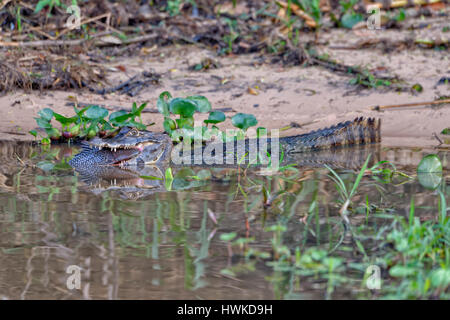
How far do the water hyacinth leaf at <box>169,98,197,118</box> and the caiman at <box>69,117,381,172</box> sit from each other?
0.26 metres

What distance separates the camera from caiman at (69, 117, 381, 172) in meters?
4.94

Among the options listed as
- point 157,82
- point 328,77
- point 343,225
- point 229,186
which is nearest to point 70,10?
point 157,82

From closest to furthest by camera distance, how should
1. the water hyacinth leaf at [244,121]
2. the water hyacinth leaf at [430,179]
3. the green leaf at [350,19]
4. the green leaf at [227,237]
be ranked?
the green leaf at [227,237] < the water hyacinth leaf at [430,179] < the water hyacinth leaf at [244,121] < the green leaf at [350,19]

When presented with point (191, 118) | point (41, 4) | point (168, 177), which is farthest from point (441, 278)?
point (41, 4)

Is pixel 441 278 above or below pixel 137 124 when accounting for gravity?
below

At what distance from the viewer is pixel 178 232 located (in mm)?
2932

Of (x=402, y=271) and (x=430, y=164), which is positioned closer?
(x=402, y=271)

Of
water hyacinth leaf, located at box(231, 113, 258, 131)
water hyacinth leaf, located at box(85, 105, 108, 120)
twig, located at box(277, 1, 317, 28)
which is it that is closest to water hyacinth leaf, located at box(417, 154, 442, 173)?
water hyacinth leaf, located at box(231, 113, 258, 131)

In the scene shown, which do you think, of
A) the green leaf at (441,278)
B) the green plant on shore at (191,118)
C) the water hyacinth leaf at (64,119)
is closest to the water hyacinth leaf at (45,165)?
the water hyacinth leaf at (64,119)

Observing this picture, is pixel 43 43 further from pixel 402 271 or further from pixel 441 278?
pixel 441 278

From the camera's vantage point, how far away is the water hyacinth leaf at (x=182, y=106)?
202 inches

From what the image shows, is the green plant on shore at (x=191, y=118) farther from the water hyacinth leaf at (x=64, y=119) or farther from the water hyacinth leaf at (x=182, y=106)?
the water hyacinth leaf at (x=64, y=119)

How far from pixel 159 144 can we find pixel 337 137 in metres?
1.77

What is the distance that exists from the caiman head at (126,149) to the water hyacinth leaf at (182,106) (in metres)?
0.26
